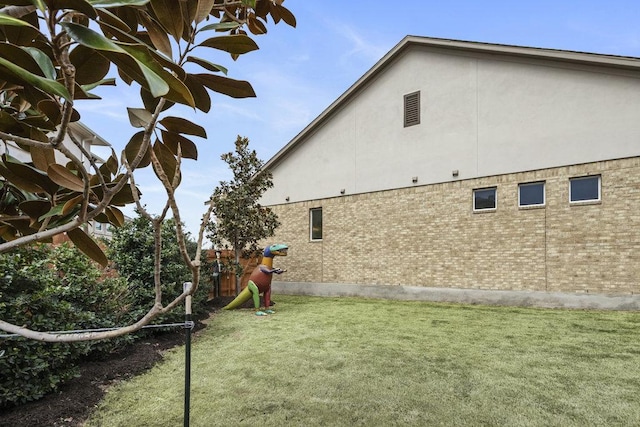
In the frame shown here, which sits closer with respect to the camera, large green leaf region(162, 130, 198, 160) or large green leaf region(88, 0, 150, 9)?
large green leaf region(88, 0, 150, 9)

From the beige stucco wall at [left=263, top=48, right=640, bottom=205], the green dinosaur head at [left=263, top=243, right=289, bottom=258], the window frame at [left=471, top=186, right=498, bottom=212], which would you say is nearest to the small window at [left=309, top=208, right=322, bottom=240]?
the beige stucco wall at [left=263, top=48, right=640, bottom=205]

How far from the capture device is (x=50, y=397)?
3.92 metres

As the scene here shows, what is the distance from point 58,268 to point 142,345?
208cm

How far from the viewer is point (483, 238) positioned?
35.8ft

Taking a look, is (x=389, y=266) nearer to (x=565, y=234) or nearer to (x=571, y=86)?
(x=565, y=234)

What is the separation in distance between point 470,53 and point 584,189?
5.38 meters

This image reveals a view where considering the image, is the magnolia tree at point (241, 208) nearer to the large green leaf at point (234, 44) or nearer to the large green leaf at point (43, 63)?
the large green leaf at point (234, 44)

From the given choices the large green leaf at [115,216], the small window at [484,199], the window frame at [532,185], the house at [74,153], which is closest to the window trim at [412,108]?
the small window at [484,199]

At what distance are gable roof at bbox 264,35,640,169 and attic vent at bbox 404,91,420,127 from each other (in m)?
1.64

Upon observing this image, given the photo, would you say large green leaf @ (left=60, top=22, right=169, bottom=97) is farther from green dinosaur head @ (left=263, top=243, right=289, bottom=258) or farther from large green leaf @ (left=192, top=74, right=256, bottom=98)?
green dinosaur head @ (left=263, top=243, right=289, bottom=258)

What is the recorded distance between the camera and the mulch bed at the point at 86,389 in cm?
347

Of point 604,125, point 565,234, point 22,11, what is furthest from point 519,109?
point 22,11

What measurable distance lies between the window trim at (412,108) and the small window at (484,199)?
323 centimetres

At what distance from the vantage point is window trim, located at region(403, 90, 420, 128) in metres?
12.6
